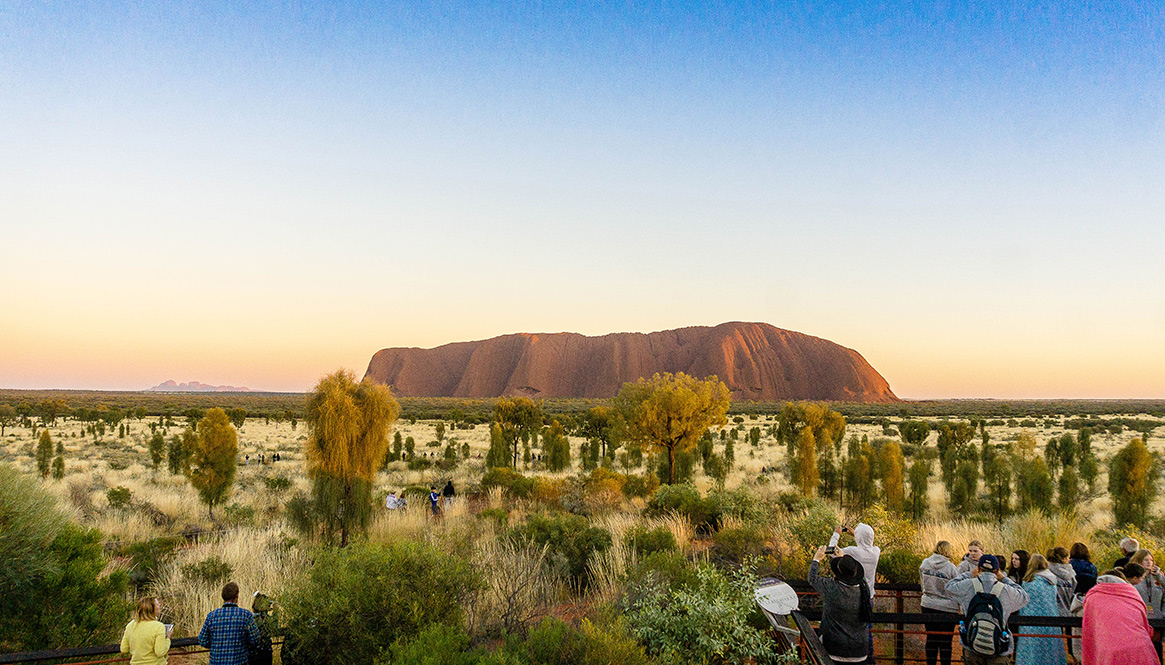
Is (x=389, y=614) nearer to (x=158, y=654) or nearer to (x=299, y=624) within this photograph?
(x=299, y=624)

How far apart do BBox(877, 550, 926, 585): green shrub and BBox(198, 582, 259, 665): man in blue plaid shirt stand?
8032mm

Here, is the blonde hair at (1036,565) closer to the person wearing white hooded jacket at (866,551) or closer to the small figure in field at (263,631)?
the person wearing white hooded jacket at (866,551)

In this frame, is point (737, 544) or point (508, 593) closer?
point (508, 593)

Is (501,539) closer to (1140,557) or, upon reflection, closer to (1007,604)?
(1007,604)

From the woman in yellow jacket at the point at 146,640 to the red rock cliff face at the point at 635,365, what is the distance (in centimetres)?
12878

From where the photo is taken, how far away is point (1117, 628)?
458cm

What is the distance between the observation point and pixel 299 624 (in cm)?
525

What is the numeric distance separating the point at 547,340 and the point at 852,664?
511ft

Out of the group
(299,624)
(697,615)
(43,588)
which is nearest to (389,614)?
(299,624)

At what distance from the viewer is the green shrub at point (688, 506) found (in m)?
13.1

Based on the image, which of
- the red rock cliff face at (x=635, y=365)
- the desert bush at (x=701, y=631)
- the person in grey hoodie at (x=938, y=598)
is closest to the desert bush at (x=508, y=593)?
the desert bush at (x=701, y=631)

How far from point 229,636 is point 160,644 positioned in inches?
19.3

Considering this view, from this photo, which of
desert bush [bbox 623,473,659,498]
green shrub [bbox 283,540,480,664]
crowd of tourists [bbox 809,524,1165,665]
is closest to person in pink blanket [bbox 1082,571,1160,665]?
crowd of tourists [bbox 809,524,1165,665]

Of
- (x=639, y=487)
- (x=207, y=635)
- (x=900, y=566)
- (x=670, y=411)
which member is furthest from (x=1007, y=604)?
(x=670, y=411)
